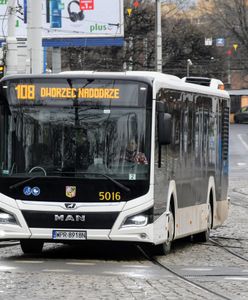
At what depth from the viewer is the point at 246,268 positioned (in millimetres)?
13391

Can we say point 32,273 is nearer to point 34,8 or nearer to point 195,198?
point 195,198

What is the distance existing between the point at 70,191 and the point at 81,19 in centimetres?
3043

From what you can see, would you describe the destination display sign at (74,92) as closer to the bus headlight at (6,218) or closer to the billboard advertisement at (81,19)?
the bus headlight at (6,218)

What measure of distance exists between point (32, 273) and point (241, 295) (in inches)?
119

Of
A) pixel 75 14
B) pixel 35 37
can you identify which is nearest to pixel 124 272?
pixel 35 37

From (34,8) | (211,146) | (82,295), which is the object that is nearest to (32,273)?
(82,295)

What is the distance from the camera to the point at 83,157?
1366cm

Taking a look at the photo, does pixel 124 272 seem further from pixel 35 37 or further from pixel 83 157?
pixel 35 37

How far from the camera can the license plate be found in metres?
13.5

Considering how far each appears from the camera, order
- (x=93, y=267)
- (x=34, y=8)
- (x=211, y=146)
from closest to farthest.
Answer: (x=93, y=267) → (x=211, y=146) → (x=34, y=8)

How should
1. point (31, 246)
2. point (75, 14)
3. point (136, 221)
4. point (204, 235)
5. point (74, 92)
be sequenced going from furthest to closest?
point (75, 14), point (204, 235), point (31, 246), point (74, 92), point (136, 221)

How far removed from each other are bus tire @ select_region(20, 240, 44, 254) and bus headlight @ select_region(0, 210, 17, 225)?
3.30ft

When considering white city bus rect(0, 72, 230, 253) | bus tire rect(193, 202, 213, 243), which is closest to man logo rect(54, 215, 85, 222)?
white city bus rect(0, 72, 230, 253)

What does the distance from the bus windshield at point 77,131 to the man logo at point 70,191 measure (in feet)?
0.66
